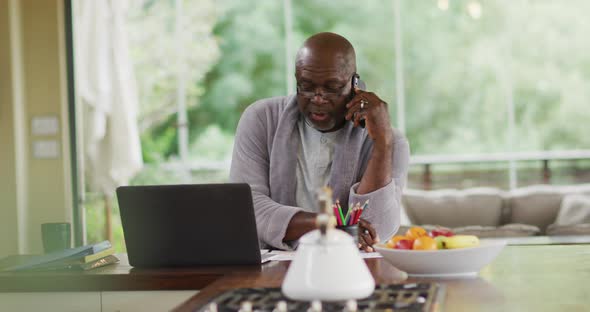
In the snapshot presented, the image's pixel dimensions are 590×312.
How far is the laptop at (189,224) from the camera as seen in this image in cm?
196

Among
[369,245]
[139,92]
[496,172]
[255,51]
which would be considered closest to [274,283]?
[369,245]

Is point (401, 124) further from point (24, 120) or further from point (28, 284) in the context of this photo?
point (28, 284)

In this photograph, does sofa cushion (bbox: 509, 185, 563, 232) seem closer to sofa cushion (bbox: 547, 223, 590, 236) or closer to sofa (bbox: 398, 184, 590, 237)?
sofa (bbox: 398, 184, 590, 237)

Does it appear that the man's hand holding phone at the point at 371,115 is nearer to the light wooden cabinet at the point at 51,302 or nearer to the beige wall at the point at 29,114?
the light wooden cabinet at the point at 51,302

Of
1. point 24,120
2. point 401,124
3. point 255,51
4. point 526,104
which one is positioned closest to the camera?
point 24,120

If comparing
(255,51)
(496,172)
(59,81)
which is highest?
(255,51)

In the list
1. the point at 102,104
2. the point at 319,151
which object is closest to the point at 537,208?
the point at 102,104

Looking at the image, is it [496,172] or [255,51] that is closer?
[496,172]

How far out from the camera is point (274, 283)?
1717 millimetres

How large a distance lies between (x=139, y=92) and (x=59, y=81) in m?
5.47

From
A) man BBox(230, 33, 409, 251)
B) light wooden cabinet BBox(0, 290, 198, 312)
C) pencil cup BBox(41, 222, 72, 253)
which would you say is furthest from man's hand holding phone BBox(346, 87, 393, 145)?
pencil cup BBox(41, 222, 72, 253)

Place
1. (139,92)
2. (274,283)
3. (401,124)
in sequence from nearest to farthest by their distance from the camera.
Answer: (274,283) → (401,124) → (139,92)

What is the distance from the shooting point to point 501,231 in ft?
18.8

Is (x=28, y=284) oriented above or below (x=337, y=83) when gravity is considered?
below
